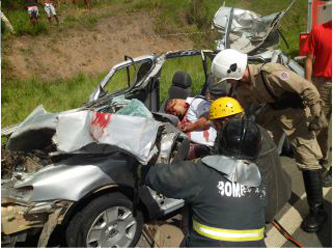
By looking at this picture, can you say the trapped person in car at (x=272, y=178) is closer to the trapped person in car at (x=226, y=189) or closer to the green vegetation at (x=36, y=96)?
the trapped person in car at (x=226, y=189)

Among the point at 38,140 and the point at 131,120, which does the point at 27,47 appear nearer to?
the point at 38,140

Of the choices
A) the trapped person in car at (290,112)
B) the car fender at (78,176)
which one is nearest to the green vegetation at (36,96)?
the car fender at (78,176)

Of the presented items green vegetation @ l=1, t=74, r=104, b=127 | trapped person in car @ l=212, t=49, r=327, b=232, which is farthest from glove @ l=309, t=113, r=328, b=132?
green vegetation @ l=1, t=74, r=104, b=127

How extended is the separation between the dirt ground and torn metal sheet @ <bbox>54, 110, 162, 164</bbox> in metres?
8.66

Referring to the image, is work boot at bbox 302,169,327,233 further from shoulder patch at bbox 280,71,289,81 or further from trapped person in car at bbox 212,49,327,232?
shoulder patch at bbox 280,71,289,81

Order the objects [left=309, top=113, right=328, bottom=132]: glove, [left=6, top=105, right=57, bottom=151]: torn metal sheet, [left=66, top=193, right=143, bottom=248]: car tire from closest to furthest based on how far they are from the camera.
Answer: [left=66, top=193, right=143, bottom=248]: car tire → [left=6, top=105, right=57, bottom=151]: torn metal sheet → [left=309, top=113, right=328, bottom=132]: glove

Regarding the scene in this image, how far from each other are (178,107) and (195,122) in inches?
18.2

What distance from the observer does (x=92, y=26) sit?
46.3ft

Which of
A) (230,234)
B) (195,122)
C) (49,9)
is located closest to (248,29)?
(195,122)

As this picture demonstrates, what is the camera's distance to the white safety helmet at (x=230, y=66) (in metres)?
3.74

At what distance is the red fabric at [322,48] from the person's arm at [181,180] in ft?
9.55

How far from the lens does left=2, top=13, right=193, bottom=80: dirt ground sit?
11.4 m

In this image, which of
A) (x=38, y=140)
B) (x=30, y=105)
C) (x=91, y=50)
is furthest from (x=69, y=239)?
(x=91, y=50)

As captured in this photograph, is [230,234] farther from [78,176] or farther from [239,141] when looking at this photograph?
[78,176]
